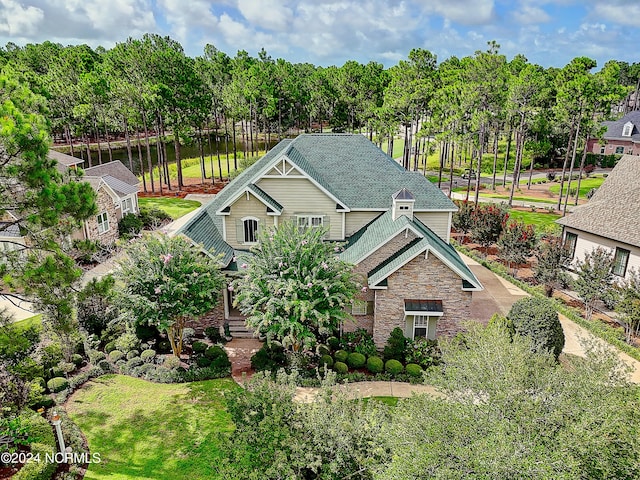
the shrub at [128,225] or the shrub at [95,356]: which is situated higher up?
the shrub at [128,225]

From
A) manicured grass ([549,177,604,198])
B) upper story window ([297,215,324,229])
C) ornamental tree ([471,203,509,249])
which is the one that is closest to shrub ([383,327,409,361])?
upper story window ([297,215,324,229])

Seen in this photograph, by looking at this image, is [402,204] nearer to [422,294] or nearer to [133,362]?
[422,294]

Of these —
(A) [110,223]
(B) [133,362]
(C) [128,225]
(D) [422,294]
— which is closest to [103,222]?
(A) [110,223]

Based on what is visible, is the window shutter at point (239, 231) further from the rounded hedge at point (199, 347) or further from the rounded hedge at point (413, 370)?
the rounded hedge at point (413, 370)

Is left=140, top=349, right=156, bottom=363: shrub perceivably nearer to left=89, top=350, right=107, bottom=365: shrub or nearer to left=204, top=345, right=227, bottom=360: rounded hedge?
left=89, top=350, right=107, bottom=365: shrub

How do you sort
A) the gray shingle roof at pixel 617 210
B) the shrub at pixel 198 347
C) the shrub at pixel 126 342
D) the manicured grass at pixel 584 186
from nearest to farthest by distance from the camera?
the shrub at pixel 126 342 < the shrub at pixel 198 347 < the gray shingle roof at pixel 617 210 < the manicured grass at pixel 584 186

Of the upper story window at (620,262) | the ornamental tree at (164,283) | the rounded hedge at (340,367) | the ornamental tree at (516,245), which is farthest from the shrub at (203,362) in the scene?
the upper story window at (620,262)
